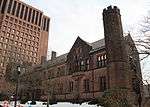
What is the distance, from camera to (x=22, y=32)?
97500mm

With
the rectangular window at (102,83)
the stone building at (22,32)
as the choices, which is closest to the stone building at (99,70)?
the rectangular window at (102,83)

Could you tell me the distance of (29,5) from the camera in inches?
4131

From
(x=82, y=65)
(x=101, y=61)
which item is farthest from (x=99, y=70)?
(x=82, y=65)

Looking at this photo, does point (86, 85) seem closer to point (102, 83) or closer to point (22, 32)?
point (102, 83)

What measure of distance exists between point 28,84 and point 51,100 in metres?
10.1

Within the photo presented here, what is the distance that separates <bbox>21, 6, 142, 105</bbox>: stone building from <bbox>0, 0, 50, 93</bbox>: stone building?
148ft

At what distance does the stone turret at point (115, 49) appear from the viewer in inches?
1273

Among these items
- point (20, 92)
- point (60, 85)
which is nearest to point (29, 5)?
point (20, 92)

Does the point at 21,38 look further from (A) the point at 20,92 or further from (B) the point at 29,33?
(A) the point at 20,92

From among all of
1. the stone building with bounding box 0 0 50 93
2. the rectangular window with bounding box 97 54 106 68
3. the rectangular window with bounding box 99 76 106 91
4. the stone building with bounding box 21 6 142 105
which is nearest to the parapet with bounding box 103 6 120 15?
the stone building with bounding box 21 6 142 105

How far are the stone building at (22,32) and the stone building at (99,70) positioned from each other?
148 feet

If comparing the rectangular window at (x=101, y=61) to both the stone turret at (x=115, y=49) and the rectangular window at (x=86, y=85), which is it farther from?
the rectangular window at (x=86, y=85)

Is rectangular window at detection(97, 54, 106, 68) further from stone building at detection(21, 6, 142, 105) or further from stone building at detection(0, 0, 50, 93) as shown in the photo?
stone building at detection(0, 0, 50, 93)

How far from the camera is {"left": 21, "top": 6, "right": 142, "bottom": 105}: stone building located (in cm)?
3300
